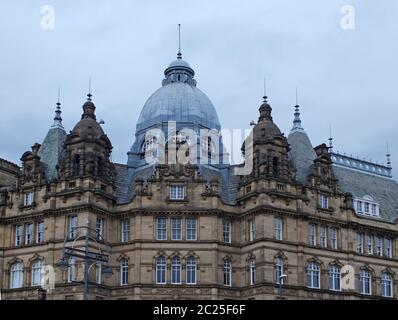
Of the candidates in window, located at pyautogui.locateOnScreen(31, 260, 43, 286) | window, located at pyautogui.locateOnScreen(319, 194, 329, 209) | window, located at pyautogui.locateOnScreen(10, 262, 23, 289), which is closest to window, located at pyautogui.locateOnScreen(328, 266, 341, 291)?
window, located at pyautogui.locateOnScreen(319, 194, 329, 209)

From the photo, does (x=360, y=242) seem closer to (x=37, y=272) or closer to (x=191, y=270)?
(x=191, y=270)

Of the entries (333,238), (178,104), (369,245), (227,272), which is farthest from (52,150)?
(369,245)

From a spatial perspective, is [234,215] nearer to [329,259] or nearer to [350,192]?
[329,259]

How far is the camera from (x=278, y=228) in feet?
210

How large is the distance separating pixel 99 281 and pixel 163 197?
29.5 ft

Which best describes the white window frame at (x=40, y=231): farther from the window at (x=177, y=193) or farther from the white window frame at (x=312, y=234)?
the white window frame at (x=312, y=234)

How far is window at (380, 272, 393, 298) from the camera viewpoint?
70.4 metres

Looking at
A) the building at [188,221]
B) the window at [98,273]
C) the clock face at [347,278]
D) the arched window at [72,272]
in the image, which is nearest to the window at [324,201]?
the building at [188,221]

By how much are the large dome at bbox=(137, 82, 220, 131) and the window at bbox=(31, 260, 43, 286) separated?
17.2 m

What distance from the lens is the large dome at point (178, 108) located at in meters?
71.9

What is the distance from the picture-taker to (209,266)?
62500mm
